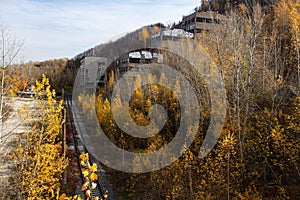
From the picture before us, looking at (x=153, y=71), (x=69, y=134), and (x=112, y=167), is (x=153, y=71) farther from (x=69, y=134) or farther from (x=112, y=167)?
(x=112, y=167)

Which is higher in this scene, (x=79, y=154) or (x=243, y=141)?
(x=243, y=141)

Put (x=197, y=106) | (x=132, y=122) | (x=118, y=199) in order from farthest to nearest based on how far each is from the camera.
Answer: (x=132, y=122) < (x=197, y=106) < (x=118, y=199)

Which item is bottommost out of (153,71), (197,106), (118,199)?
(118,199)

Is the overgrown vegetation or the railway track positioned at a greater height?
the overgrown vegetation

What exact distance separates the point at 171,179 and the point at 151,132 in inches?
205

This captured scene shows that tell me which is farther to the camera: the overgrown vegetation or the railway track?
the railway track

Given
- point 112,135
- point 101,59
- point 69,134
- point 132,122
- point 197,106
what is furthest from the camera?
point 101,59

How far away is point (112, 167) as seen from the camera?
17.3 meters

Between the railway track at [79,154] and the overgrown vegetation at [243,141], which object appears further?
the railway track at [79,154]

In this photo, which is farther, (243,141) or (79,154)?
(79,154)

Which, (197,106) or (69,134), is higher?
(197,106)

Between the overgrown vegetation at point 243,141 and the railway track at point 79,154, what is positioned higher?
the overgrown vegetation at point 243,141

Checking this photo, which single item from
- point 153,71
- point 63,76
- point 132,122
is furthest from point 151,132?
point 63,76

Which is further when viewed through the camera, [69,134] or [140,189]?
[69,134]
